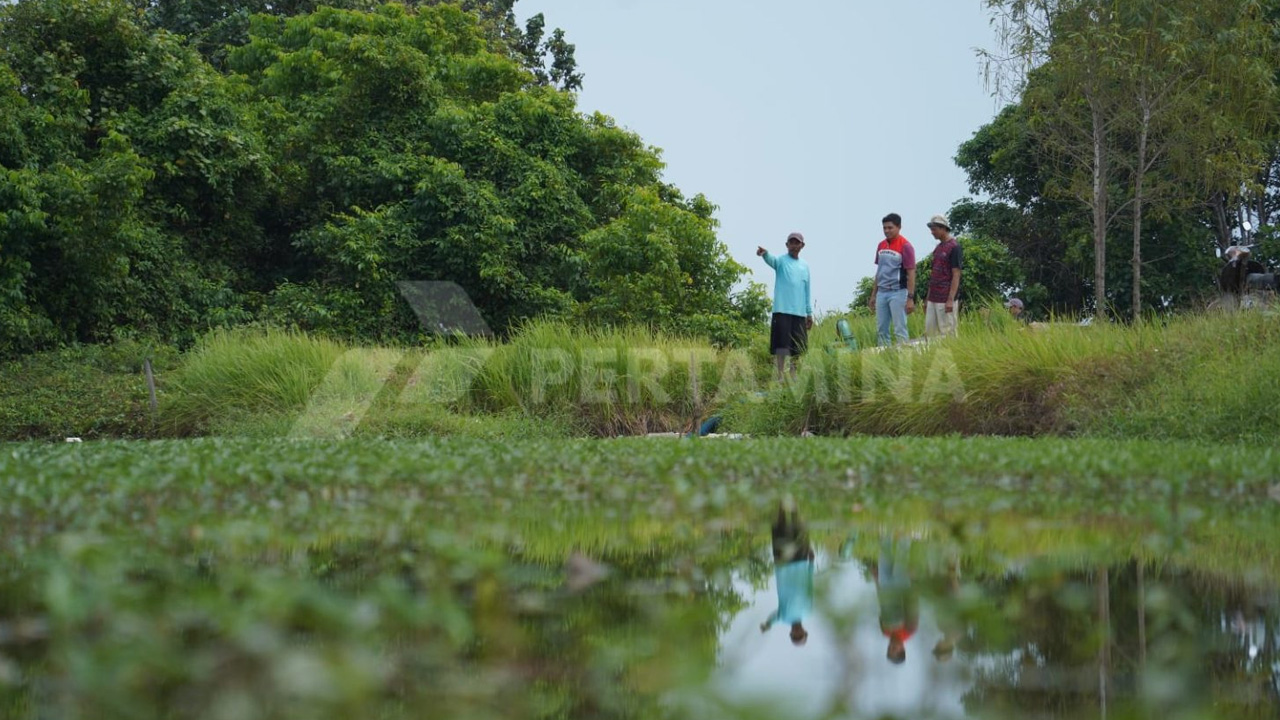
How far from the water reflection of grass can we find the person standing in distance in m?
5.33

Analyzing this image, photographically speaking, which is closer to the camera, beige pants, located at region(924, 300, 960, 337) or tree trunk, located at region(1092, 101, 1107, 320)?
beige pants, located at region(924, 300, 960, 337)

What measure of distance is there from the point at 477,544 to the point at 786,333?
9.89 metres

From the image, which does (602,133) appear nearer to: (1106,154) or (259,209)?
(259,209)

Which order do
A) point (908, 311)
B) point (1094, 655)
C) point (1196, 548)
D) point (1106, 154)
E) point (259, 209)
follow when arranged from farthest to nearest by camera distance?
point (1106, 154) < point (259, 209) < point (908, 311) < point (1196, 548) < point (1094, 655)

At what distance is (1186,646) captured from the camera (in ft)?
11.1

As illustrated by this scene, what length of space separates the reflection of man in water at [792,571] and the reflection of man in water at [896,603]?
24 centimetres

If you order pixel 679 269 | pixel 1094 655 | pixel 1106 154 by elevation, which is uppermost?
pixel 1106 154

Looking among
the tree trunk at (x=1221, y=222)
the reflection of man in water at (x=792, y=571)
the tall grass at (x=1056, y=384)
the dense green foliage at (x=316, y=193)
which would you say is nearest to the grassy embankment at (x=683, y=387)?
the tall grass at (x=1056, y=384)

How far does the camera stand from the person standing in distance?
14.8 m

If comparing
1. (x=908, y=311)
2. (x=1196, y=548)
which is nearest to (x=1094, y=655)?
(x=1196, y=548)

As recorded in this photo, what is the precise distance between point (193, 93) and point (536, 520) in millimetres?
19503

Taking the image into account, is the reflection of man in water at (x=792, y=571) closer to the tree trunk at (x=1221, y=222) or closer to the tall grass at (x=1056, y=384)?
the tall grass at (x=1056, y=384)

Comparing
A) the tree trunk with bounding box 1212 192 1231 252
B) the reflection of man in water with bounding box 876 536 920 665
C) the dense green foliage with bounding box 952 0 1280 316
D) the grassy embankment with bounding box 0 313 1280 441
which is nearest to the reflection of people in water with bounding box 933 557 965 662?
the reflection of man in water with bounding box 876 536 920 665

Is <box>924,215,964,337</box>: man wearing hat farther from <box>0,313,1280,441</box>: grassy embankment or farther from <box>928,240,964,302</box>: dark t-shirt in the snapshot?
<box>0,313,1280,441</box>: grassy embankment
